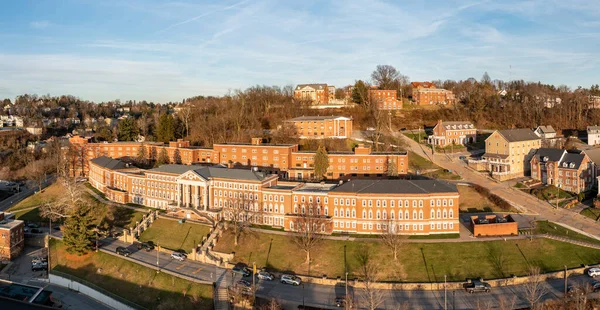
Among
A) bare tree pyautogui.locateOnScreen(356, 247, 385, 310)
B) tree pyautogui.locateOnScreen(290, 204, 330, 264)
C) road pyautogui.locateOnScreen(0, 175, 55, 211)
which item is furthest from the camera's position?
road pyautogui.locateOnScreen(0, 175, 55, 211)

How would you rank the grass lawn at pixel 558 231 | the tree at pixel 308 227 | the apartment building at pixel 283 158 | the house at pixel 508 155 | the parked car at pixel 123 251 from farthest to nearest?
the house at pixel 508 155 < the apartment building at pixel 283 158 < the parked car at pixel 123 251 < the grass lawn at pixel 558 231 < the tree at pixel 308 227

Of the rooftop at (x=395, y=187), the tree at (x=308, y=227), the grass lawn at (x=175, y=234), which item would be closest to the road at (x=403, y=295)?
the tree at (x=308, y=227)

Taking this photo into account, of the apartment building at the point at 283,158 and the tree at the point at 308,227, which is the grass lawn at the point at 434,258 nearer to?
the tree at the point at 308,227

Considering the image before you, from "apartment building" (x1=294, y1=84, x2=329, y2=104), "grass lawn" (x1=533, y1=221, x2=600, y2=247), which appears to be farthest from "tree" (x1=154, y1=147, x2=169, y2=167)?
"grass lawn" (x1=533, y1=221, x2=600, y2=247)

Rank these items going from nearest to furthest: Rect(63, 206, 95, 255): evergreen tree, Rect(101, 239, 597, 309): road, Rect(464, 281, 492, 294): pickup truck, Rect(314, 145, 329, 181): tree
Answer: Rect(101, 239, 597, 309): road
Rect(464, 281, 492, 294): pickup truck
Rect(63, 206, 95, 255): evergreen tree
Rect(314, 145, 329, 181): tree

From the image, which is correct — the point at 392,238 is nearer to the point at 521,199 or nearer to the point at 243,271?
the point at 243,271

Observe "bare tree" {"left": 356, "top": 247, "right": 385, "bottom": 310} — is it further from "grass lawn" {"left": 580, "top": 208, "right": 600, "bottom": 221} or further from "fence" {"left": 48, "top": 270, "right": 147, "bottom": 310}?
"grass lawn" {"left": 580, "top": 208, "right": 600, "bottom": 221}
